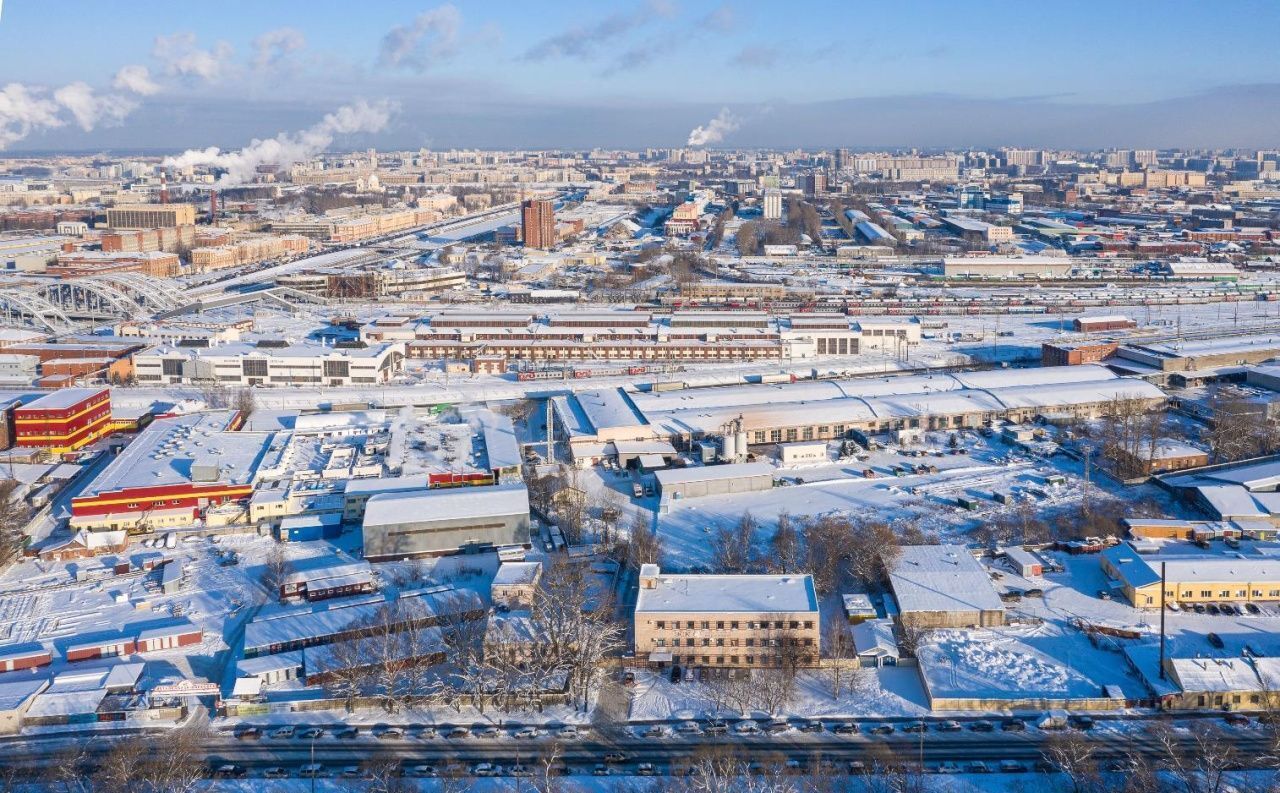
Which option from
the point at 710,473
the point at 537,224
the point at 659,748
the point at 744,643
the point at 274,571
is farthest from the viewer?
the point at 537,224

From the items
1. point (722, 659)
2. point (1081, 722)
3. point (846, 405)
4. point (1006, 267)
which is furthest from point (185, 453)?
point (1006, 267)

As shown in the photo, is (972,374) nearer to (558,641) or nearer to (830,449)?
(830,449)

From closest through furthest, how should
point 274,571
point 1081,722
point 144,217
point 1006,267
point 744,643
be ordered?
1. point 1081,722
2. point 744,643
3. point 274,571
4. point 1006,267
5. point 144,217

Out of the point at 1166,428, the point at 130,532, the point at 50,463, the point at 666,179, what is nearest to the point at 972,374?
the point at 1166,428

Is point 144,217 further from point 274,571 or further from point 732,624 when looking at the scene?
point 732,624

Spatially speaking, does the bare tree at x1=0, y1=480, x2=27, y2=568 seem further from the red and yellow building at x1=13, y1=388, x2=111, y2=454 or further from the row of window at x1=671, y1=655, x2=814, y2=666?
the row of window at x1=671, y1=655, x2=814, y2=666

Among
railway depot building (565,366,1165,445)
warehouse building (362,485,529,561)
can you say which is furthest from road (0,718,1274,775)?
railway depot building (565,366,1165,445)

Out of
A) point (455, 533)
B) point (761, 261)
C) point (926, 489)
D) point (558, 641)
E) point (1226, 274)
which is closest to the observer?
point (558, 641)
